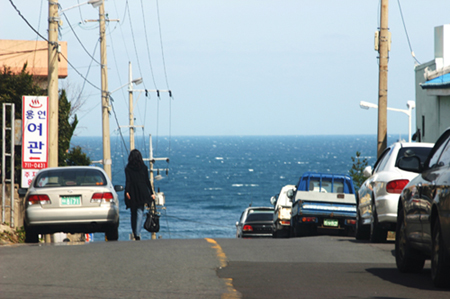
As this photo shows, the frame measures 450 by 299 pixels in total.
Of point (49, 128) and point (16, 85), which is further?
point (16, 85)

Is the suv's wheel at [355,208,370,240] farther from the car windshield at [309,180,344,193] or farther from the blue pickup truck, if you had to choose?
the car windshield at [309,180,344,193]

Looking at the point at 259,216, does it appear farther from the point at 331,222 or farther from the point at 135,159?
the point at 135,159

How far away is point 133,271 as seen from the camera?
8758 millimetres

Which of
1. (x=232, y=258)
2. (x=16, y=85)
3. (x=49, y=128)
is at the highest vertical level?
(x=16, y=85)

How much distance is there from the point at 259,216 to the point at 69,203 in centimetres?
1272

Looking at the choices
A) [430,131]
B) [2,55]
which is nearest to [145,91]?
[2,55]

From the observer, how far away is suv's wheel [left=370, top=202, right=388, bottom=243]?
12570 mm

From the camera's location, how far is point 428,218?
7488 millimetres

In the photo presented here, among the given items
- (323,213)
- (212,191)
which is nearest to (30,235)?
(323,213)

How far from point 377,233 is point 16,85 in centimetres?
1794

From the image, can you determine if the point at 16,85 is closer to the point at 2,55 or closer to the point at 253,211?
the point at 2,55

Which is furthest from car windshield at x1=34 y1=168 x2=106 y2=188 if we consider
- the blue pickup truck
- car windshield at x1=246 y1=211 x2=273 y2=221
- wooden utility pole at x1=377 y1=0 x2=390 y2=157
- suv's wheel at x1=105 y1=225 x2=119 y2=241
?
car windshield at x1=246 y1=211 x2=273 y2=221

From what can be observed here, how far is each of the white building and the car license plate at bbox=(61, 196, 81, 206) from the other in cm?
1368

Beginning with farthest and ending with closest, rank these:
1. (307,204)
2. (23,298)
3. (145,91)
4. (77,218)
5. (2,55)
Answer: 1. (145,91)
2. (2,55)
3. (307,204)
4. (77,218)
5. (23,298)
